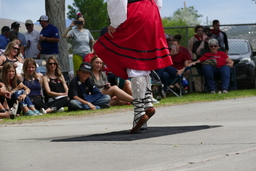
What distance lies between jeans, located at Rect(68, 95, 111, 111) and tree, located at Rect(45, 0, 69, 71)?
5.21 metres

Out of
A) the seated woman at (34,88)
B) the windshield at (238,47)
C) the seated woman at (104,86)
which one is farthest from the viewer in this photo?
the windshield at (238,47)

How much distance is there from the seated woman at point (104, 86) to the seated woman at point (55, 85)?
737mm

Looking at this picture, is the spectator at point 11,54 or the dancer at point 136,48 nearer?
the dancer at point 136,48

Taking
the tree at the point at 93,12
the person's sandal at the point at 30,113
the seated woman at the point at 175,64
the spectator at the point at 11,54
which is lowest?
the person's sandal at the point at 30,113

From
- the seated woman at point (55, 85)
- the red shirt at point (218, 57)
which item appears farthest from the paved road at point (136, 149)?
the red shirt at point (218, 57)

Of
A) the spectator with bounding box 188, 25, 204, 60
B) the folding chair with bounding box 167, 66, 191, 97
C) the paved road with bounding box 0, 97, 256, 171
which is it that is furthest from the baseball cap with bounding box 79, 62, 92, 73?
the spectator with bounding box 188, 25, 204, 60

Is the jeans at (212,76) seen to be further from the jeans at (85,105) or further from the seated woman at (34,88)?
the seated woman at (34,88)

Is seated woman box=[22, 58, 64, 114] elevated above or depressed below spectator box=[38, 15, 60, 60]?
below

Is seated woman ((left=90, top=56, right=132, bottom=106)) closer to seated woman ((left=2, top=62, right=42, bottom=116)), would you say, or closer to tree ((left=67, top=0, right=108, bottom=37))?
seated woman ((left=2, top=62, right=42, bottom=116))

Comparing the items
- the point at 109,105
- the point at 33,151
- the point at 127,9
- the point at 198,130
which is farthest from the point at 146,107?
the point at 109,105

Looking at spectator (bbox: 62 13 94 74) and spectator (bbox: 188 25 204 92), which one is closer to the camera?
spectator (bbox: 62 13 94 74)

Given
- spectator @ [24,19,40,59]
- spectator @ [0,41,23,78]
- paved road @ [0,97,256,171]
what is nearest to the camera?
paved road @ [0,97,256,171]

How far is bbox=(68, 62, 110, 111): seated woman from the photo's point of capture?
11.6 m

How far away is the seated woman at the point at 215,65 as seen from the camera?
15461 millimetres
